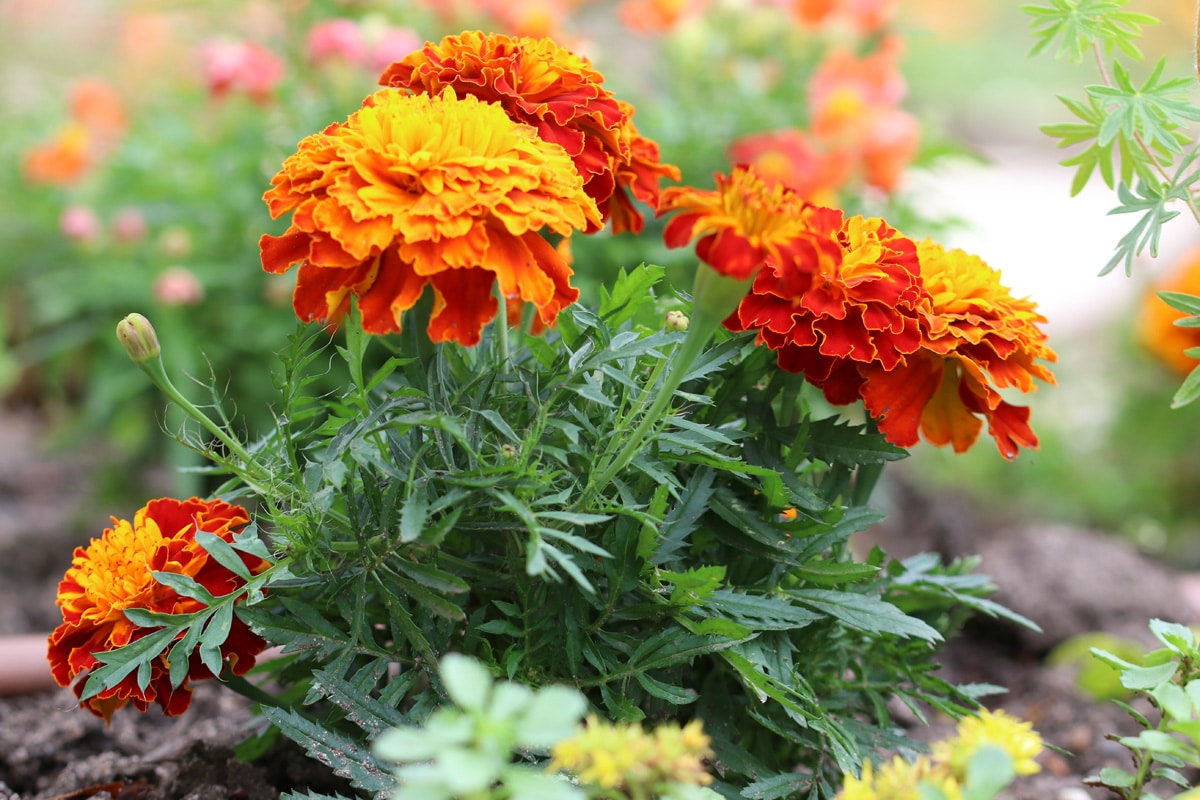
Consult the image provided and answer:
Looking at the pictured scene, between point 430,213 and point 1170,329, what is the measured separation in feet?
6.53

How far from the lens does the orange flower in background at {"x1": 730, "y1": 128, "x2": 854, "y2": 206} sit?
71.9 inches

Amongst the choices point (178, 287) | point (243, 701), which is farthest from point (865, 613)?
point (178, 287)

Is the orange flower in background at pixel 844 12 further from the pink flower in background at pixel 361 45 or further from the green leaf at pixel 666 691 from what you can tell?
the green leaf at pixel 666 691

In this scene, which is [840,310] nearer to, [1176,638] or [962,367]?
[962,367]

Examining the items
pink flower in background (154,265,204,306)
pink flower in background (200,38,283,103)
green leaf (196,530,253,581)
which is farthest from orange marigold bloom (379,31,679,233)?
pink flower in background (200,38,283,103)

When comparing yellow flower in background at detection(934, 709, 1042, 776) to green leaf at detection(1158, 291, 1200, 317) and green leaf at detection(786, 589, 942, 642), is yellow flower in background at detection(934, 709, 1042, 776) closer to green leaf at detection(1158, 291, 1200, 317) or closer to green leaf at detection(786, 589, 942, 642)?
green leaf at detection(786, 589, 942, 642)

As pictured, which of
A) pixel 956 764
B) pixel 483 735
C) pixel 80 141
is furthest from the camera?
pixel 80 141

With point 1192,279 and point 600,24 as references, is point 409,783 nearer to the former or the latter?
point 1192,279

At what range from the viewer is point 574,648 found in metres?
0.73

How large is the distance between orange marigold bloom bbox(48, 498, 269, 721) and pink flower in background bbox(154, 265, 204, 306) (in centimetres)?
107

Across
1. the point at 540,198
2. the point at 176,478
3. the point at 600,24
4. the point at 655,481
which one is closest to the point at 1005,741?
the point at 655,481

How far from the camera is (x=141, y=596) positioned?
2.47 ft

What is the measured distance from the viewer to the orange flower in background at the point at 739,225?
59 centimetres

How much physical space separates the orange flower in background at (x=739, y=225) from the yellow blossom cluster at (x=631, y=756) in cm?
26
